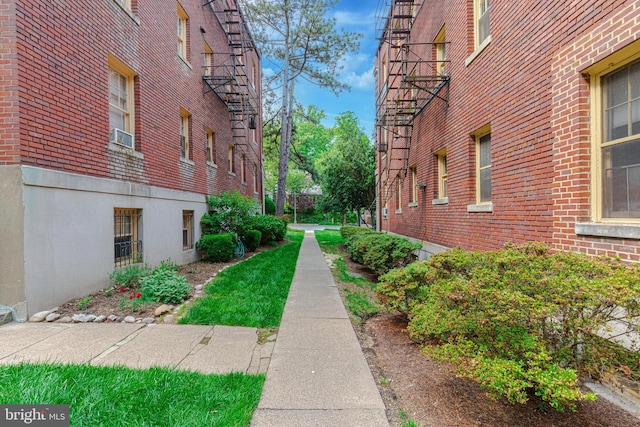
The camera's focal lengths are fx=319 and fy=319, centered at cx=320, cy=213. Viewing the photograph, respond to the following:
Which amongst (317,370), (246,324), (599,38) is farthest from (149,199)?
(599,38)

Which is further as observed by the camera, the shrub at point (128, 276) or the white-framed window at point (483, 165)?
the white-framed window at point (483, 165)

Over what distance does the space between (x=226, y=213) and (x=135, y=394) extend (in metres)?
8.33

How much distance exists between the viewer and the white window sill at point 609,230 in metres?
2.94

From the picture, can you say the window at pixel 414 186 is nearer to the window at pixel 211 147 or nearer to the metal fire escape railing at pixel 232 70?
the metal fire escape railing at pixel 232 70

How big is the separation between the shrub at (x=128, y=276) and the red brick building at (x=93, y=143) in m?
0.15

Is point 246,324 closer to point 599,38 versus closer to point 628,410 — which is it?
point 628,410

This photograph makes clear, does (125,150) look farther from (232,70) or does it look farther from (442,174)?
(232,70)

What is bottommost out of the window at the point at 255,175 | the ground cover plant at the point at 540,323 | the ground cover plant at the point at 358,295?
the ground cover plant at the point at 358,295

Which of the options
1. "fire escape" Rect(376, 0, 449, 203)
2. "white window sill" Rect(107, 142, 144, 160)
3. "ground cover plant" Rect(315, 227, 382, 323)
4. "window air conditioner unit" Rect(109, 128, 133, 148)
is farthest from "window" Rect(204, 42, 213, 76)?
"ground cover plant" Rect(315, 227, 382, 323)

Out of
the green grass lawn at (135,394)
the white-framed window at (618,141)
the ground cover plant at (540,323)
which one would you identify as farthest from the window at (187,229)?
the white-framed window at (618,141)

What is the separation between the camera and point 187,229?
31.0 ft

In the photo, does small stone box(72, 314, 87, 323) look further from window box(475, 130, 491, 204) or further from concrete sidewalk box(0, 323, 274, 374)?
window box(475, 130, 491, 204)

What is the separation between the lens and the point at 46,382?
2488 millimetres

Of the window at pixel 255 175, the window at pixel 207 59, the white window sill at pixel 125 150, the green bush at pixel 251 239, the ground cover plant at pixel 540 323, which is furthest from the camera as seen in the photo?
the window at pixel 255 175
